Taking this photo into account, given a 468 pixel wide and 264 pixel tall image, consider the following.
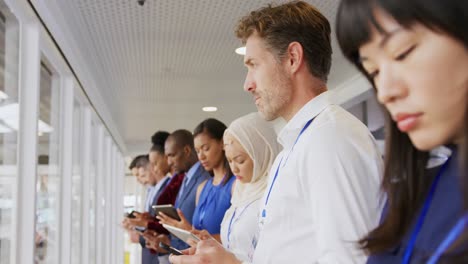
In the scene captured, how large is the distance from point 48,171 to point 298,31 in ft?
7.66

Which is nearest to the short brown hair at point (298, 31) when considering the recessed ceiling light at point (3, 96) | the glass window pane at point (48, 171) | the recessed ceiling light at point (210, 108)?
the recessed ceiling light at point (3, 96)

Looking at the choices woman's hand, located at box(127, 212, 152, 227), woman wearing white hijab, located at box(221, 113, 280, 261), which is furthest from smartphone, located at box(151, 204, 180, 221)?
woman's hand, located at box(127, 212, 152, 227)

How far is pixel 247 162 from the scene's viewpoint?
2686 mm

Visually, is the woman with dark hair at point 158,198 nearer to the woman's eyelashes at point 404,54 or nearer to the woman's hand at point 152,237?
the woman's hand at point 152,237

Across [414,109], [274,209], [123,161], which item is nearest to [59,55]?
[274,209]

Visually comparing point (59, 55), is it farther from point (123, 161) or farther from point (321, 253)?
point (123, 161)

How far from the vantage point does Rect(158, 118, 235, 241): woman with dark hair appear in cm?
314

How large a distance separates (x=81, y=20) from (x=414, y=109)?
3.17 m

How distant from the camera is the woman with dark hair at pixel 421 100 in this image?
645 mm

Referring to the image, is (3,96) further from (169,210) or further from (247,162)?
(169,210)

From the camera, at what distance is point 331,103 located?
152cm

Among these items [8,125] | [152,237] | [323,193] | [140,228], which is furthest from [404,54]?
[140,228]

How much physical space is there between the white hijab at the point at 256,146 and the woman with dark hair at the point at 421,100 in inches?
69.8

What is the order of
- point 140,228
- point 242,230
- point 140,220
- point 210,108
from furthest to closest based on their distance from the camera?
point 210,108
point 140,228
point 140,220
point 242,230
